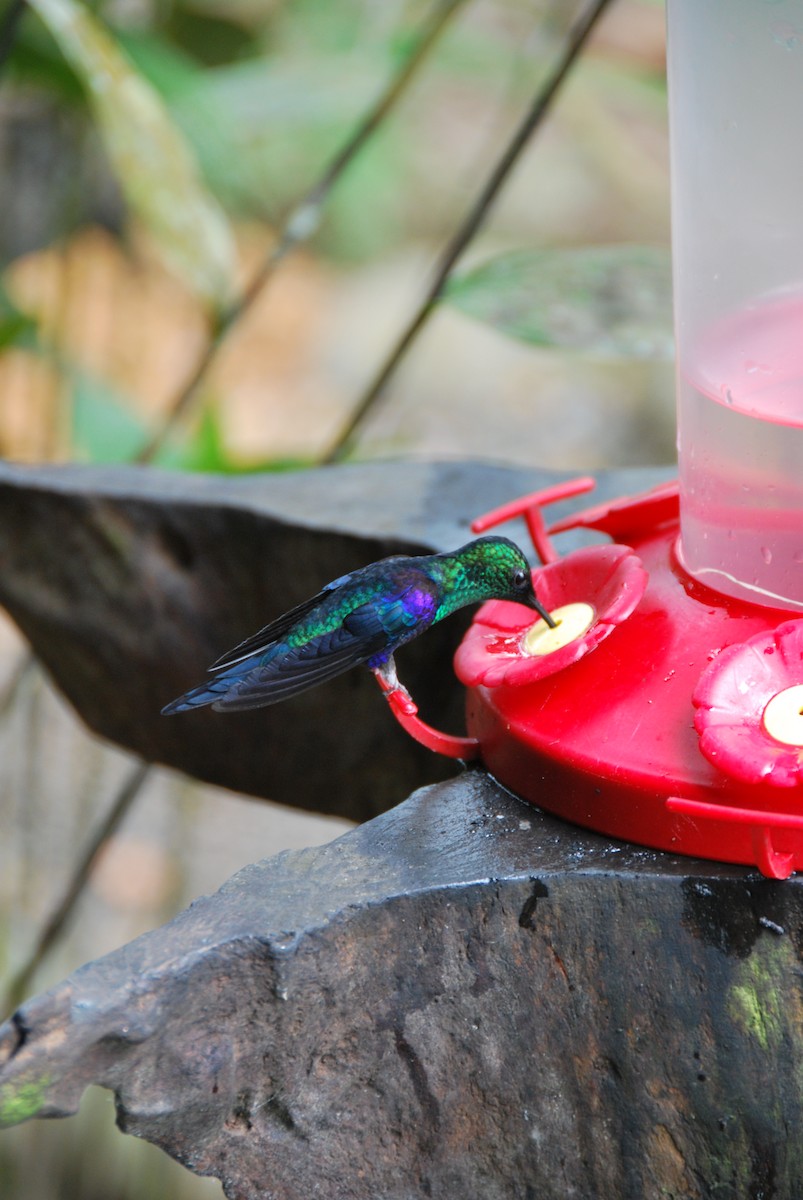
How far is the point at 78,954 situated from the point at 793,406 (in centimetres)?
210

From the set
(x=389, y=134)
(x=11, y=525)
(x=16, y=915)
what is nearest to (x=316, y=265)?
(x=389, y=134)

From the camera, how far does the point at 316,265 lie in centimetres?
436

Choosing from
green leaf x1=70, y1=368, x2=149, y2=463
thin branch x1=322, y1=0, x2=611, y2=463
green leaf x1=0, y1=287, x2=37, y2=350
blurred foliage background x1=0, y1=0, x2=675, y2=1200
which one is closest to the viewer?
thin branch x1=322, y1=0, x2=611, y2=463

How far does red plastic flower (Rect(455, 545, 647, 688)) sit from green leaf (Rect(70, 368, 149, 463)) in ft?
3.50

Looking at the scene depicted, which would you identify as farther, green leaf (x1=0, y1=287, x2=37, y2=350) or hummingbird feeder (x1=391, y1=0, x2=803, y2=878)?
green leaf (x1=0, y1=287, x2=37, y2=350)

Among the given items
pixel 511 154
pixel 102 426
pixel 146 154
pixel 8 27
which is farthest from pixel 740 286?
pixel 102 426

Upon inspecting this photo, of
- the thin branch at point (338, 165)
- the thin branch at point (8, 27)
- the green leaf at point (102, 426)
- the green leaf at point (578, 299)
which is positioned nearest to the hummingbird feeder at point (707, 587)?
the green leaf at point (578, 299)

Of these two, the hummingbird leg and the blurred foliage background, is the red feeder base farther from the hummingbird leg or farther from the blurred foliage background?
the blurred foliage background

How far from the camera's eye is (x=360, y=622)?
688mm

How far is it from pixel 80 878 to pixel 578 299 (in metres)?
1.02

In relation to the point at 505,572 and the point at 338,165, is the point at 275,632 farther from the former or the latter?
the point at 338,165

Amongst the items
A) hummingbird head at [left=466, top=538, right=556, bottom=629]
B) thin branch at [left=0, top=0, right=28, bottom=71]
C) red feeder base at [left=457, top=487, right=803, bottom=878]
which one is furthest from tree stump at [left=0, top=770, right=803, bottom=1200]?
thin branch at [left=0, top=0, right=28, bottom=71]

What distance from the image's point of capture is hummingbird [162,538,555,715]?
0.66 meters

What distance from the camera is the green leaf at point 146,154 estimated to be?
113 centimetres
